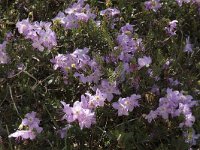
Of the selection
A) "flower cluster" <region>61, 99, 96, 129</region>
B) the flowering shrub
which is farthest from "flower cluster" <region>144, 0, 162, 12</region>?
"flower cluster" <region>61, 99, 96, 129</region>

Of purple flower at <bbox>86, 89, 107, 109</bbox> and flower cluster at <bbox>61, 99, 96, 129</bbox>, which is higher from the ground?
purple flower at <bbox>86, 89, 107, 109</bbox>

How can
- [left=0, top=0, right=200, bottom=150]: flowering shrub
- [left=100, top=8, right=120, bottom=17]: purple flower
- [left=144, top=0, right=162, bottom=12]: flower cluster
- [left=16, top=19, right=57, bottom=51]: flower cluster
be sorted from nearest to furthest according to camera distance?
[left=0, top=0, right=200, bottom=150]: flowering shrub < [left=16, top=19, right=57, bottom=51]: flower cluster < [left=100, top=8, right=120, bottom=17]: purple flower < [left=144, top=0, right=162, bottom=12]: flower cluster

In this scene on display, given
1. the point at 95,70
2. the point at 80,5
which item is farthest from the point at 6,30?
the point at 95,70

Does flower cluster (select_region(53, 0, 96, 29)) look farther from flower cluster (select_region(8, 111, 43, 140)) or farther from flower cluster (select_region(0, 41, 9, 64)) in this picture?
flower cluster (select_region(8, 111, 43, 140))

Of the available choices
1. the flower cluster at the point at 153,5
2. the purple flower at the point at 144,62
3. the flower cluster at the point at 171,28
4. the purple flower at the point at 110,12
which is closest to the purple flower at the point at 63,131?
the purple flower at the point at 144,62

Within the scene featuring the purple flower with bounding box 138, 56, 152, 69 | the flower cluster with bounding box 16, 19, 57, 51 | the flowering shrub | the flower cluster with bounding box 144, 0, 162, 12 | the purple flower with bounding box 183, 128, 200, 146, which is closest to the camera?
the purple flower with bounding box 183, 128, 200, 146

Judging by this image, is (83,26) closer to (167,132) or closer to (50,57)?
(50,57)
